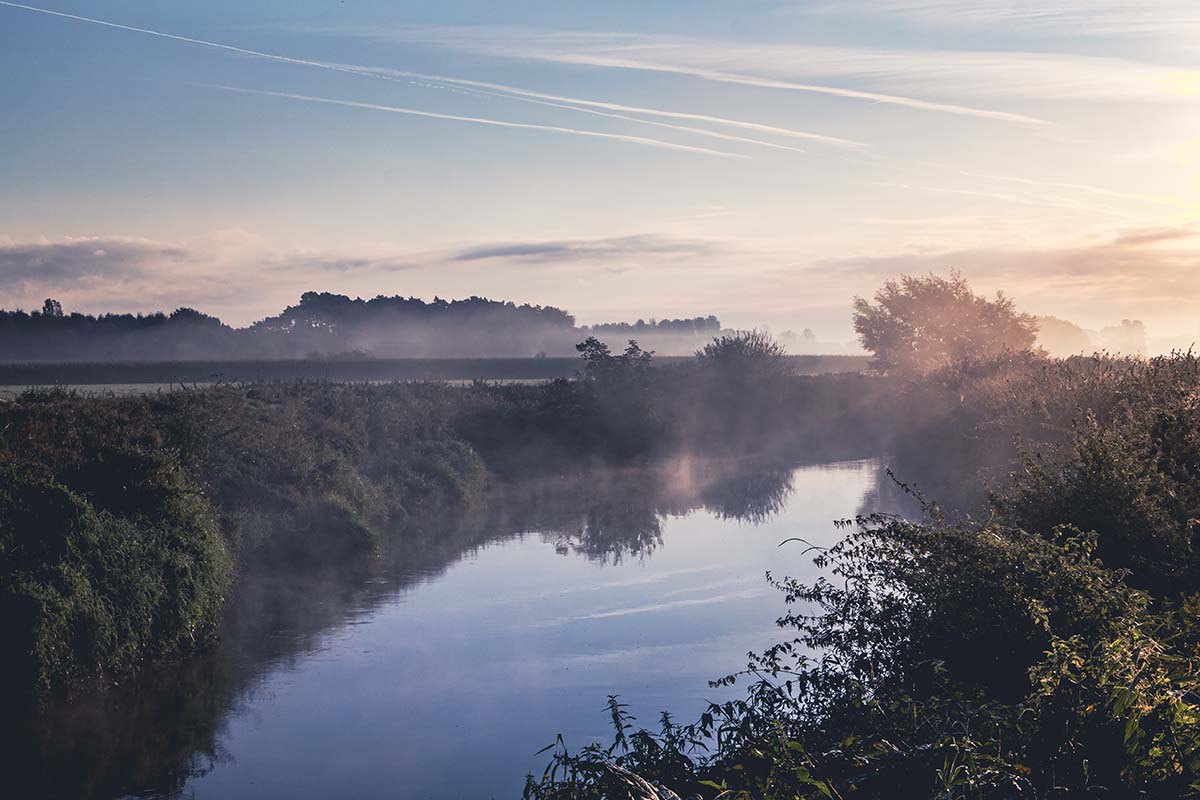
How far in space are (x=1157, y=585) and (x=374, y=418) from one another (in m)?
26.9

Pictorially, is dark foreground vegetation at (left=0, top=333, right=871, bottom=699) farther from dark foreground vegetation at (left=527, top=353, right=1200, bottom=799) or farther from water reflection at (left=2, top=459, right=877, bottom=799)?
dark foreground vegetation at (left=527, top=353, right=1200, bottom=799)

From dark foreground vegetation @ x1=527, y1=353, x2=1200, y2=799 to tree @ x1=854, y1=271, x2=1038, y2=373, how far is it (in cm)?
5641

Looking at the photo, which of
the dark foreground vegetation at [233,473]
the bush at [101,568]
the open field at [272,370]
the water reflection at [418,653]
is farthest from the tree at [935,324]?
the bush at [101,568]

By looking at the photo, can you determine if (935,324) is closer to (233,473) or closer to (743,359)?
(743,359)

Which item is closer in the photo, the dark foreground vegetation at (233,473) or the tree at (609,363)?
the dark foreground vegetation at (233,473)

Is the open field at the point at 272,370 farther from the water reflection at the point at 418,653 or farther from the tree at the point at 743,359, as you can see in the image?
the water reflection at the point at 418,653

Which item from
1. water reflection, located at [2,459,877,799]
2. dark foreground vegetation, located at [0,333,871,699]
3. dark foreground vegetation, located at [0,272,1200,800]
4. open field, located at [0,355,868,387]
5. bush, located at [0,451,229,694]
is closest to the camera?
dark foreground vegetation, located at [0,272,1200,800]

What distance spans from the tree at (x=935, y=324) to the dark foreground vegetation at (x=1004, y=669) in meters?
56.4

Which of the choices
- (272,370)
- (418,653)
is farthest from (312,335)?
(418,653)

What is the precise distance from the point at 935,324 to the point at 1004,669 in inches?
2538

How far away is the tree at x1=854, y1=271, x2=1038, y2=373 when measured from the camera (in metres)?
69.4

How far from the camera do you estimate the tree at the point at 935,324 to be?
6944cm

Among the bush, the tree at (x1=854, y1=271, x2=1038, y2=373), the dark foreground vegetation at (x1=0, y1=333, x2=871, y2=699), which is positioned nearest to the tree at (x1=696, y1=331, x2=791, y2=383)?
the dark foreground vegetation at (x1=0, y1=333, x2=871, y2=699)

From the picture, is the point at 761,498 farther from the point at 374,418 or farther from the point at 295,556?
the point at 295,556
